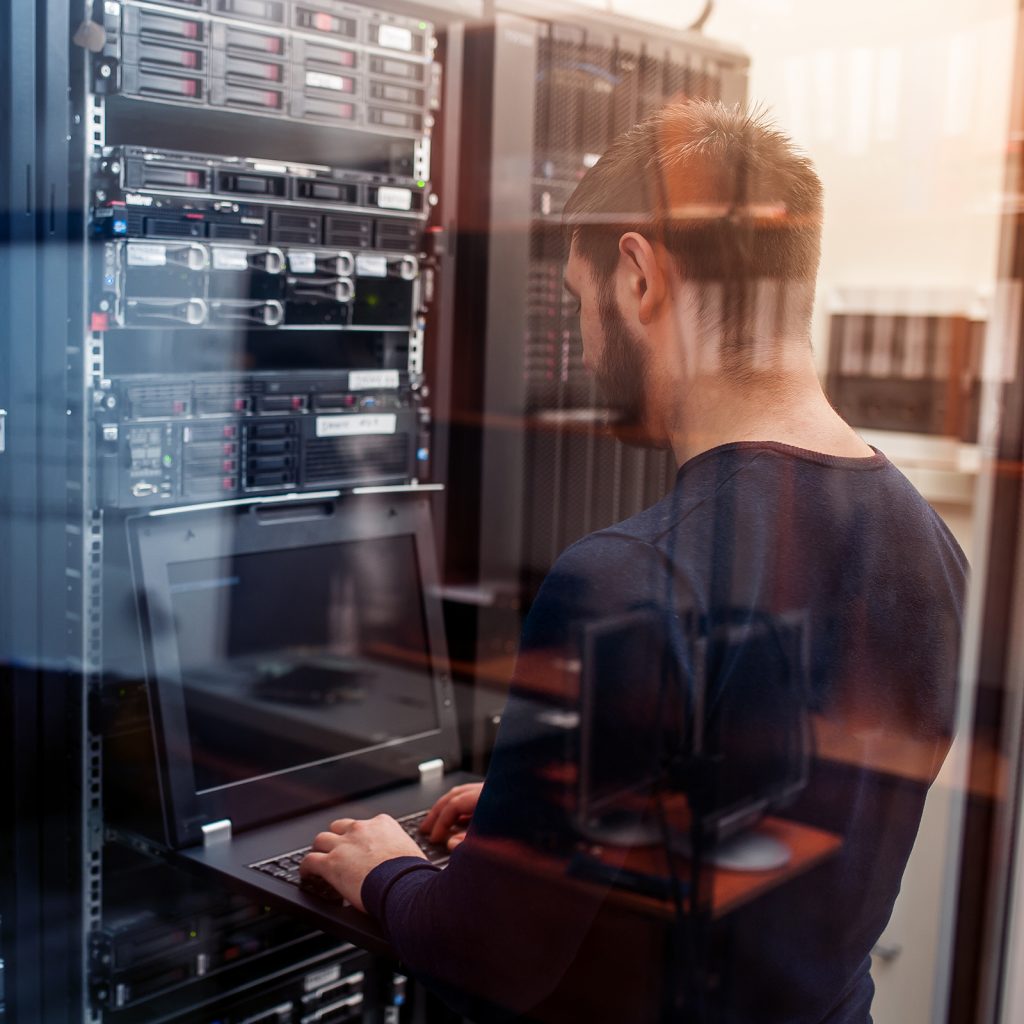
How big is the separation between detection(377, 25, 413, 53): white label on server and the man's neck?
813mm

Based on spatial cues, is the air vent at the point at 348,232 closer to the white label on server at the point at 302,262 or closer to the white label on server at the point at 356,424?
the white label on server at the point at 302,262

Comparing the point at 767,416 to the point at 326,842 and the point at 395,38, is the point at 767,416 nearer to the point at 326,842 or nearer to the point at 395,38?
the point at 326,842

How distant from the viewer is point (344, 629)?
174 centimetres

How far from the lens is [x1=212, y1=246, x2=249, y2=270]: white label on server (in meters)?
1.55

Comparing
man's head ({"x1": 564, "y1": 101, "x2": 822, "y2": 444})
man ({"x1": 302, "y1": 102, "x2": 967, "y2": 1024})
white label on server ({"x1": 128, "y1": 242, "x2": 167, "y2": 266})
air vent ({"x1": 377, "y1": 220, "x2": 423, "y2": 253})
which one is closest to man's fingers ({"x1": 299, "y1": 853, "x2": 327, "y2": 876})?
man ({"x1": 302, "y1": 102, "x2": 967, "y2": 1024})

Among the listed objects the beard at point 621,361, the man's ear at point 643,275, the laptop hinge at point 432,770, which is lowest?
the laptop hinge at point 432,770

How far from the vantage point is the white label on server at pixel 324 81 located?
161 cm

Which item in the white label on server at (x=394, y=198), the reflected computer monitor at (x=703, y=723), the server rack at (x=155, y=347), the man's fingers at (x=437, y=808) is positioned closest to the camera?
the reflected computer monitor at (x=703, y=723)

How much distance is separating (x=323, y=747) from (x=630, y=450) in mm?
608

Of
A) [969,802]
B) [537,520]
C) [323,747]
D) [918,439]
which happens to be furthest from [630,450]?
[969,802]

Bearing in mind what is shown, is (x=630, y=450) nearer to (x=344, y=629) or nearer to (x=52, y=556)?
(x=344, y=629)

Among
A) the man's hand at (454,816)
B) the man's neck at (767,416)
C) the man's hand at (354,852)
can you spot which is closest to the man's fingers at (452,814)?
the man's hand at (454,816)

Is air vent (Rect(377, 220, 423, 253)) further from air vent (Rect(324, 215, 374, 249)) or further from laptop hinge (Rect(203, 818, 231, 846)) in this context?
laptop hinge (Rect(203, 818, 231, 846))

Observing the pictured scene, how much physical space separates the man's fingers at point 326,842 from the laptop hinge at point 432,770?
40 centimetres
